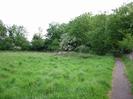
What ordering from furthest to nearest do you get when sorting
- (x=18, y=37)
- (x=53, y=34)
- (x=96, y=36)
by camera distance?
(x=53, y=34), (x=18, y=37), (x=96, y=36)

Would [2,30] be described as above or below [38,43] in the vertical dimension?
above

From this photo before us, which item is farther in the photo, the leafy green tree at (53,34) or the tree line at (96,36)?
the leafy green tree at (53,34)

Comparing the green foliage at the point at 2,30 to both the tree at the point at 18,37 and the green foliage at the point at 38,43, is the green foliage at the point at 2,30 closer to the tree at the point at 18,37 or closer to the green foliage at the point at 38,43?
the tree at the point at 18,37

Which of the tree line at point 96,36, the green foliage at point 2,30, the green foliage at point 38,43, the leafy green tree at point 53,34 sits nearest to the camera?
the tree line at point 96,36

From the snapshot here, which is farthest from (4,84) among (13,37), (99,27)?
(13,37)

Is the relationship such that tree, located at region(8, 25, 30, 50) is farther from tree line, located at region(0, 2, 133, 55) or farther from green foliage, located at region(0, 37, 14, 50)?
green foliage, located at region(0, 37, 14, 50)

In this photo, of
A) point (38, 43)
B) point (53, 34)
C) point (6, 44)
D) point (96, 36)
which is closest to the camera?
point (96, 36)

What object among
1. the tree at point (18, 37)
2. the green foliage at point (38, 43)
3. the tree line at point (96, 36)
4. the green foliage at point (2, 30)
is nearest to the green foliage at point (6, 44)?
the tree line at point (96, 36)

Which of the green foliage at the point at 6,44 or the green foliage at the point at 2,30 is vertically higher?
the green foliage at the point at 2,30

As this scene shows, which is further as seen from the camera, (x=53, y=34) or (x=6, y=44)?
(x=53, y=34)

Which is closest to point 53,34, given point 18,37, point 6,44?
point 18,37

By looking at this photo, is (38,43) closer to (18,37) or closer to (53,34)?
(18,37)

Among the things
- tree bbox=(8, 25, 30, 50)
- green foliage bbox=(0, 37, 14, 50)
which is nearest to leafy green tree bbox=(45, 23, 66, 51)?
tree bbox=(8, 25, 30, 50)

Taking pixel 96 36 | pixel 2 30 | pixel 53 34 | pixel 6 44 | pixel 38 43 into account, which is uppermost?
pixel 2 30
